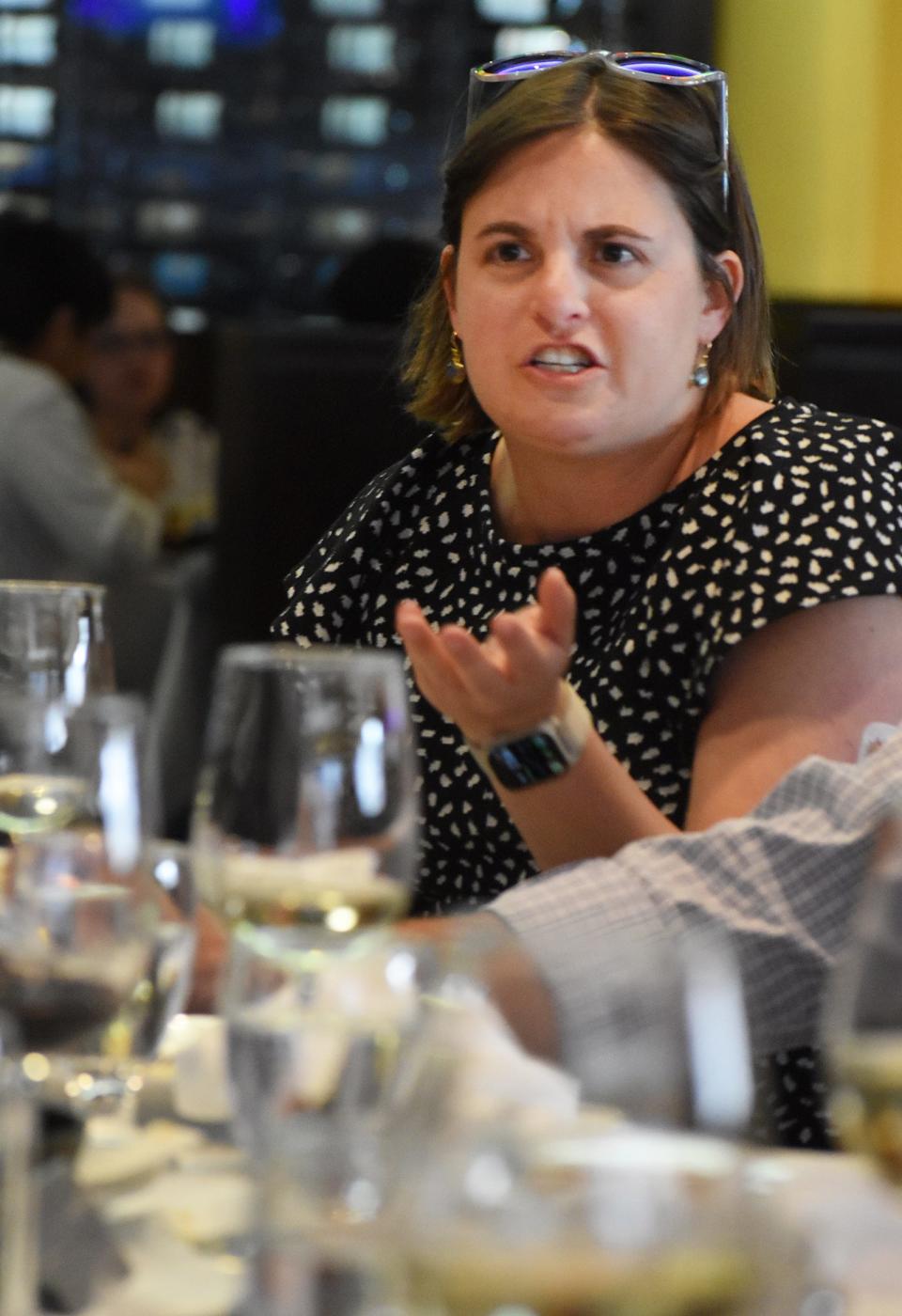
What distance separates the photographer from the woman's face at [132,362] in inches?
177

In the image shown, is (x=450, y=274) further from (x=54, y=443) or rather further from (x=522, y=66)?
(x=54, y=443)

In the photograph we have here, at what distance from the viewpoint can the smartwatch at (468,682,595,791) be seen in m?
1.26

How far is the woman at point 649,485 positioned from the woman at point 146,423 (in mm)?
2854

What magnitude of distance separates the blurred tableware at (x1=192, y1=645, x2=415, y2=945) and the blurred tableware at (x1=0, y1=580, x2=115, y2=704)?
15.8 inches

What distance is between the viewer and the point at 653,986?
0.50 meters

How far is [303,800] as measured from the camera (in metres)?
0.76

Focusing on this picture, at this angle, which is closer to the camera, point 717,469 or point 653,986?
point 653,986

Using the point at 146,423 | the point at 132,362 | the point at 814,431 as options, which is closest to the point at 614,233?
the point at 814,431

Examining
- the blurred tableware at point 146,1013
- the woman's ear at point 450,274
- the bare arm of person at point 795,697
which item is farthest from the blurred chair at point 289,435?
the blurred tableware at point 146,1013

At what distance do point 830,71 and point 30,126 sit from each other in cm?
243

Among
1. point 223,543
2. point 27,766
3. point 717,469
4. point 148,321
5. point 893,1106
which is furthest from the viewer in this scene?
point 148,321

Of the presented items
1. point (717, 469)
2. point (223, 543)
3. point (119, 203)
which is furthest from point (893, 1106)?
point (119, 203)

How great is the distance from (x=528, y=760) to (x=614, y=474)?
0.45 meters

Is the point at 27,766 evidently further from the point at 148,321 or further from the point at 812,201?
the point at 148,321
